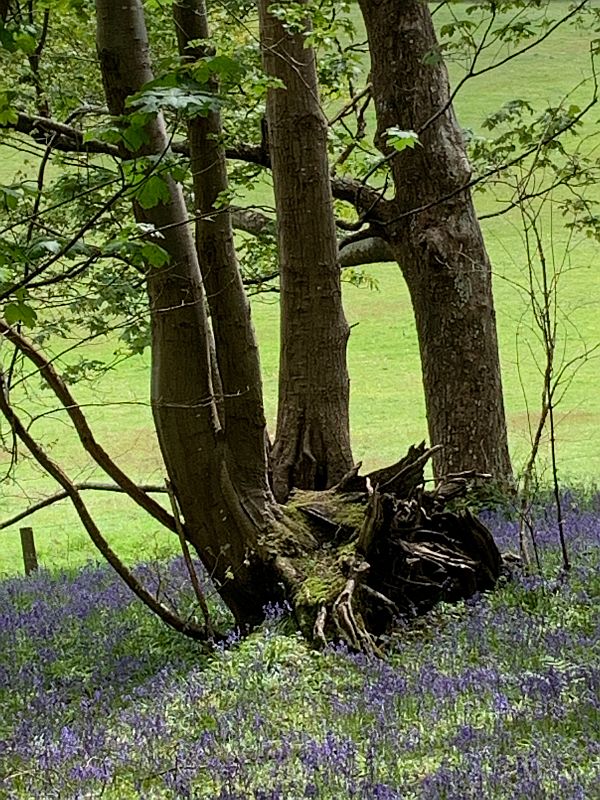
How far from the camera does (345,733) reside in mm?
3734

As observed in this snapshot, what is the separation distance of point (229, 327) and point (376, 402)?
2312 centimetres

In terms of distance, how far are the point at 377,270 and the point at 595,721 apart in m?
38.5

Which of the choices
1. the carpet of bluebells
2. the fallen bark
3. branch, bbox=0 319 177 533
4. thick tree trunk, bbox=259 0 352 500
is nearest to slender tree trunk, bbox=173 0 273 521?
the fallen bark

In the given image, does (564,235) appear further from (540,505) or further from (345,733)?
(345,733)

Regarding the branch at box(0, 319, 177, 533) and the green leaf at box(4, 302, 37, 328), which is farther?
the branch at box(0, 319, 177, 533)

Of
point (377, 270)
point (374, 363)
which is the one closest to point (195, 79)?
point (374, 363)

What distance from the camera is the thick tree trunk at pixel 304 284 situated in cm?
654

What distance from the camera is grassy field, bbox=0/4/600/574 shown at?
18.0 metres

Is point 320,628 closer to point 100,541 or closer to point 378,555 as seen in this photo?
point 378,555

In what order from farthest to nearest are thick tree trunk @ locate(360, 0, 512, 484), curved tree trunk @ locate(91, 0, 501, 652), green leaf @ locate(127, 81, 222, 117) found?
thick tree trunk @ locate(360, 0, 512, 484)
curved tree trunk @ locate(91, 0, 501, 652)
green leaf @ locate(127, 81, 222, 117)

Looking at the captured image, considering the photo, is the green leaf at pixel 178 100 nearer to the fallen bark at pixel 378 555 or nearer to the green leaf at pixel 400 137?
the green leaf at pixel 400 137

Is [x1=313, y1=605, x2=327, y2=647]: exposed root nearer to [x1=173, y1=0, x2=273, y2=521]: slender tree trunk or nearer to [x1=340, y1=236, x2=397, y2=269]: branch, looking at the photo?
[x1=173, y1=0, x2=273, y2=521]: slender tree trunk

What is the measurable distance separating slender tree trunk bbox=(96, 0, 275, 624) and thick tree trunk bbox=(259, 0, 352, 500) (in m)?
0.72

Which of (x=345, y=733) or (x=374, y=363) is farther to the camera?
(x=374, y=363)
